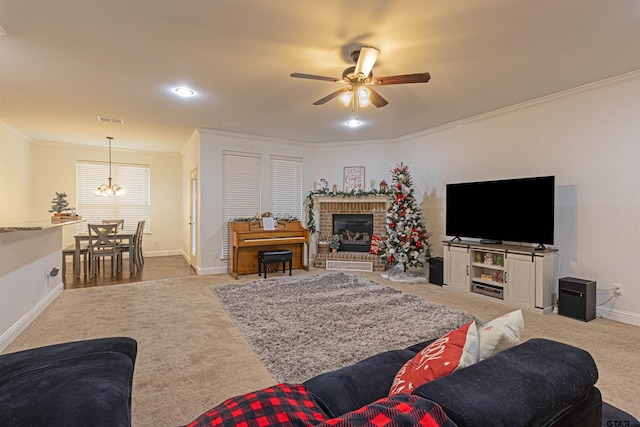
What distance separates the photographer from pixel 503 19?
2436 millimetres

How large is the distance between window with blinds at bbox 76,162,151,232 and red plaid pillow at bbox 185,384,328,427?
8134 mm

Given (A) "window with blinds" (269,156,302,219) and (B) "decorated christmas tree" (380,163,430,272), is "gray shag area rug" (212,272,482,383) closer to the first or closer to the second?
(B) "decorated christmas tree" (380,163,430,272)

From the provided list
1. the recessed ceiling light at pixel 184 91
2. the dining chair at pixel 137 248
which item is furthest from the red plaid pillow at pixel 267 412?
the dining chair at pixel 137 248

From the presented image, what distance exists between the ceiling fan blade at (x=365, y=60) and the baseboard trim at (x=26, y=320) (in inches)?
155

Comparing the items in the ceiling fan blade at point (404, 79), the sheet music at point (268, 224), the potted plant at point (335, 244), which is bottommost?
the potted plant at point (335, 244)

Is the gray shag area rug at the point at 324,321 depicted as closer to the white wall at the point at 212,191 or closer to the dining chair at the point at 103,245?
the white wall at the point at 212,191

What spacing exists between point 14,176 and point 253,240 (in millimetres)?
4602

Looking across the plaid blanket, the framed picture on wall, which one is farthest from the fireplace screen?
the plaid blanket

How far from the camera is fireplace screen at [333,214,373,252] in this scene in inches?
269

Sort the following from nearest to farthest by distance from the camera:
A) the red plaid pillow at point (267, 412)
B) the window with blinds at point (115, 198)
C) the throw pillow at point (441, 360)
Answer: the red plaid pillow at point (267, 412), the throw pillow at point (441, 360), the window with blinds at point (115, 198)

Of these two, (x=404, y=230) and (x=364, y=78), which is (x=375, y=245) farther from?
(x=364, y=78)

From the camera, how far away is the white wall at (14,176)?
550 centimetres

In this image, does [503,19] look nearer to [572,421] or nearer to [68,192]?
[572,421]

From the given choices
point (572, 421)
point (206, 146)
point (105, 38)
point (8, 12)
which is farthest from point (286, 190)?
point (572, 421)
